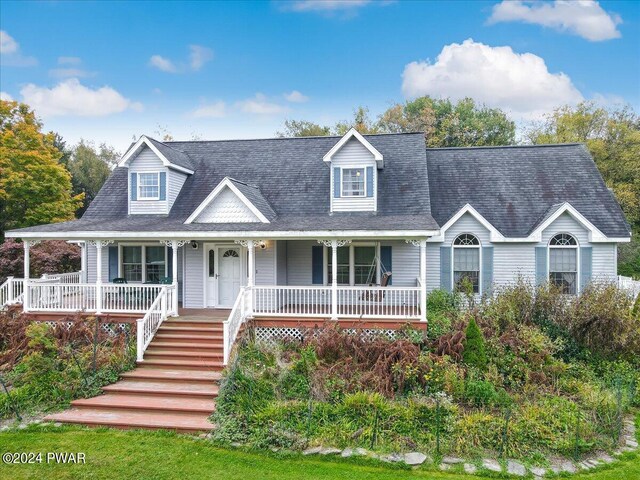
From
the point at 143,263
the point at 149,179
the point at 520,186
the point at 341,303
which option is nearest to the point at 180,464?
the point at 341,303

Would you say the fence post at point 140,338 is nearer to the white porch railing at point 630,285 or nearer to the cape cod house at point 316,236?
the cape cod house at point 316,236

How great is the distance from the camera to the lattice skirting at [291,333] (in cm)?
1191

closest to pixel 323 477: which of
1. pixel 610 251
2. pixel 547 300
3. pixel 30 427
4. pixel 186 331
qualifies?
pixel 30 427

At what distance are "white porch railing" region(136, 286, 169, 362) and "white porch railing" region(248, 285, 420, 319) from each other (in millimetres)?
2663

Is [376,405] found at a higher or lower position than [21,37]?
lower

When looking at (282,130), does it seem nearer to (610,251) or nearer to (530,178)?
(530,178)

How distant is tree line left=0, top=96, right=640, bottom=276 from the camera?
24.3m

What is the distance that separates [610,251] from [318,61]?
59.0ft

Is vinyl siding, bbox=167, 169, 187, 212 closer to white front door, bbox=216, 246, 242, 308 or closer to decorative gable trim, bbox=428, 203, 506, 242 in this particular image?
white front door, bbox=216, 246, 242, 308

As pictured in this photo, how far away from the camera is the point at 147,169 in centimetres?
1611

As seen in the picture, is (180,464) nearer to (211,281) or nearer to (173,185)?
(211,281)

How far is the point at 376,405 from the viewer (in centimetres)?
831

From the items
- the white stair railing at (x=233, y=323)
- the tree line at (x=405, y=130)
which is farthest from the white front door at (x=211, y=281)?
the tree line at (x=405, y=130)

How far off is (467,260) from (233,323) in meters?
8.94
